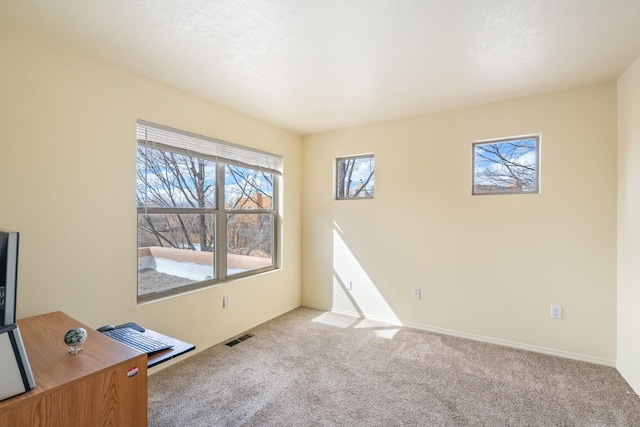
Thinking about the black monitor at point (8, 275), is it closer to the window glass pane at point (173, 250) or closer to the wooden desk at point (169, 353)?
the wooden desk at point (169, 353)

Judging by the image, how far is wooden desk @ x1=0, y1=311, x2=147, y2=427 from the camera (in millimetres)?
1048

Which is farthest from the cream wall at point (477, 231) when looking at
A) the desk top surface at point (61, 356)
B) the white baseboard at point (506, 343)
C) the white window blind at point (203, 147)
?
the desk top surface at point (61, 356)

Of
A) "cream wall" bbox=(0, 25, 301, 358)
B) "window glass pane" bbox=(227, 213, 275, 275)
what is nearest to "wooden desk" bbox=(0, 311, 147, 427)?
"cream wall" bbox=(0, 25, 301, 358)

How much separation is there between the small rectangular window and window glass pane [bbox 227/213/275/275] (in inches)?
95.7

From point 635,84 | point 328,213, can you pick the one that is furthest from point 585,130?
point 328,213

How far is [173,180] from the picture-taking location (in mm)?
2816

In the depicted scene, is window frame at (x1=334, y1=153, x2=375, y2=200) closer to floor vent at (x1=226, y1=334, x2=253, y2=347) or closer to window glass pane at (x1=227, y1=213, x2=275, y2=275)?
window glass pane at (x1=227, y1=213, x2=275, y2=275)

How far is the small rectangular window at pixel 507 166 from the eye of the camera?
301 cm

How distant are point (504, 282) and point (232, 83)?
3.16 meters

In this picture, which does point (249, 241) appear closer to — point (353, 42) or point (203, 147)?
point (203, 147)

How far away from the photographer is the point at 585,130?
8.91 feet

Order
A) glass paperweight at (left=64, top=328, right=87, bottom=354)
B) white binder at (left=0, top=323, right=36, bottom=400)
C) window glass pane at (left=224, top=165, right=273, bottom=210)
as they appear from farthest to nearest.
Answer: window glass pane at (left=224, top=165, right=273, bottom=210), glass paperweight at (left=64, top=328, right=87, bottom=354), white binder at (left=0, top=323, right=36, bottom=400)

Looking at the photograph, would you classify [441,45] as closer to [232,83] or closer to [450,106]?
[450,106]

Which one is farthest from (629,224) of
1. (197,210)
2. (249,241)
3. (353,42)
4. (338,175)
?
(197,210)
